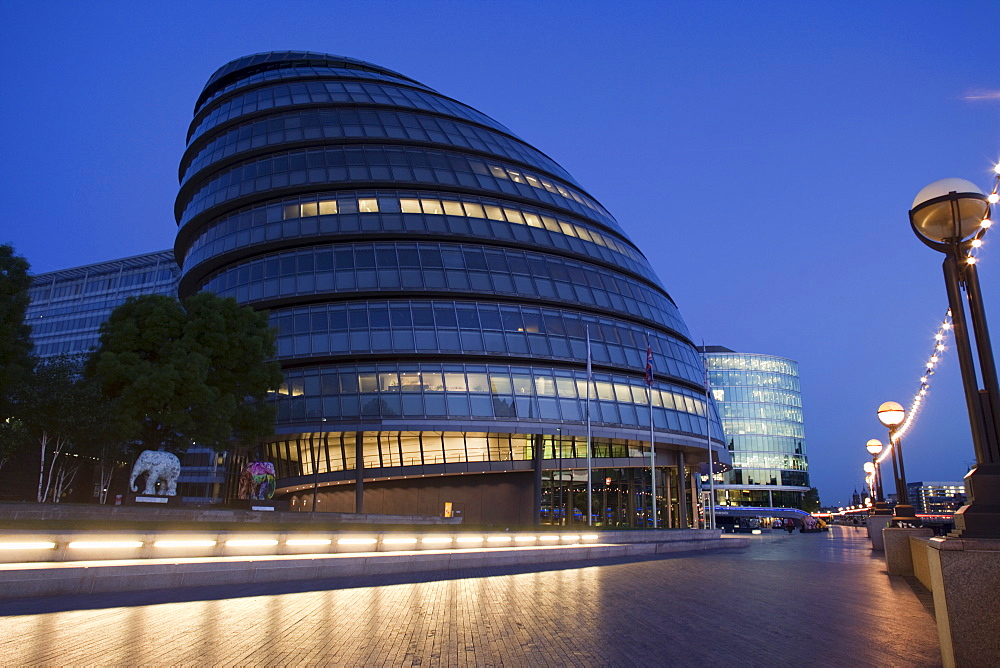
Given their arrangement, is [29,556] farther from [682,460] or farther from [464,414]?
[682,460]

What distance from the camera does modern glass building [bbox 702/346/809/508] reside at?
16175 cm

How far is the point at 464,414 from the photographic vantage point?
45.3m

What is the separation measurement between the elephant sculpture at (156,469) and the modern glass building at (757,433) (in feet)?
458

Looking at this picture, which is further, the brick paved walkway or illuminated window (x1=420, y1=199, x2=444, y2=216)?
illuminated window (x1=420, y1=199, x2=444, y2=216)

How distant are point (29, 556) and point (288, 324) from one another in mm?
33881

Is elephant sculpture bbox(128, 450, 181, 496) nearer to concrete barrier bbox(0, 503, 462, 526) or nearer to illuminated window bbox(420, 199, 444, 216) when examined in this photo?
concrete barrier bbox(0, 503, 462, 526)

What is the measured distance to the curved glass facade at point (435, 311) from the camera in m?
46.3

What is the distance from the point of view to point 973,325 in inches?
339

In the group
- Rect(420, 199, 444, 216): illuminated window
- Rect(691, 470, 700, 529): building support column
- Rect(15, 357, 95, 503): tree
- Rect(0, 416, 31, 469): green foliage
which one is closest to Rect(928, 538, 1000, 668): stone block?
Rect(15, 357, 95, 503): tree

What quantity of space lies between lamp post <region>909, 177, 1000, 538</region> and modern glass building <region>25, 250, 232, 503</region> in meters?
116

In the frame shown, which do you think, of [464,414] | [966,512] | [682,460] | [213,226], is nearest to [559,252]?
[464,414]

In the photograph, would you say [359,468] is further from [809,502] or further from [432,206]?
[809,502]

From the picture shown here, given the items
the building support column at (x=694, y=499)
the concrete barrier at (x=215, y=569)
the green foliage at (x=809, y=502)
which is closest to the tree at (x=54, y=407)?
the concrete barrier at (x=215, y=569)

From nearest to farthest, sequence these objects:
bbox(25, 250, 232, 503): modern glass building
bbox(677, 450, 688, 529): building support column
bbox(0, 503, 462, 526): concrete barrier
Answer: bbox(0, 503, 462, 526): concrete barrier < bbox(677, 450, 688, 529): building support column < bbox(25, 250, 232, 503): modern glass building
